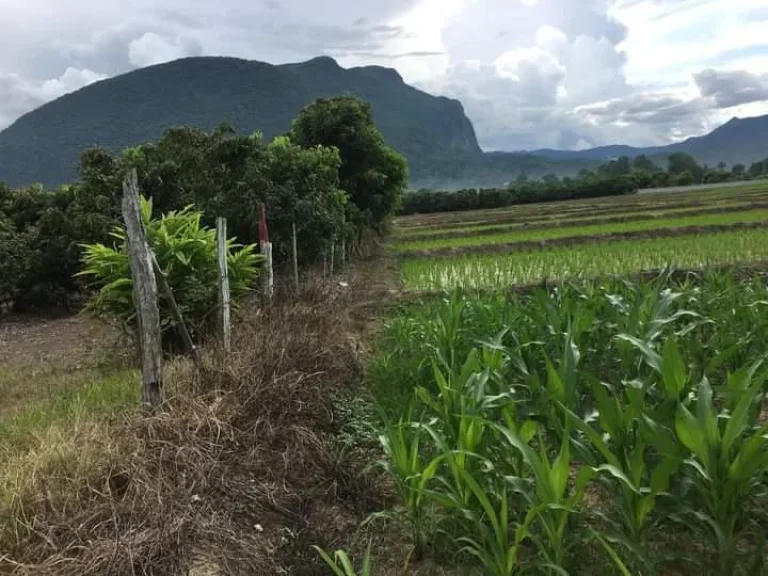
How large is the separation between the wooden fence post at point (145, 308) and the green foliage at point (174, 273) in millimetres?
2467

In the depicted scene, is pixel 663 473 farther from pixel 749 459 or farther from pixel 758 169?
pixel 758 169

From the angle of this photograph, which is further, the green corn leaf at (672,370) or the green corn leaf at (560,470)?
the green corn leaf at (672,370)

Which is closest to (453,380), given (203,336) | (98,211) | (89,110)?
(203,336)

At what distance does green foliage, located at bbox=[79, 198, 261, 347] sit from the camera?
243 inches

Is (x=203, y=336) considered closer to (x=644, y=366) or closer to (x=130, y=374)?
(x=130, y=374)

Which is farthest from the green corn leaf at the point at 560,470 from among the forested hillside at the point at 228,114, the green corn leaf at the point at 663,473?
the forested hillside at the point at 228,114

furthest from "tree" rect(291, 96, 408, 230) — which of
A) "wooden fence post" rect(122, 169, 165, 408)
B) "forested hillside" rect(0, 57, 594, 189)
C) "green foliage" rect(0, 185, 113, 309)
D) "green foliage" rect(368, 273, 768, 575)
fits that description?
"green foliage" rect(368, 273, 768, 575)

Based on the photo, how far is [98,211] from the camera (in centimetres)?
1141

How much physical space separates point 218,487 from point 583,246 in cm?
1401

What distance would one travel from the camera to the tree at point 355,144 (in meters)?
15.9

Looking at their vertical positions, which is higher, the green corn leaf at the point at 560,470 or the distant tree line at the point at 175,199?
the distant tree line at the point at 175,199

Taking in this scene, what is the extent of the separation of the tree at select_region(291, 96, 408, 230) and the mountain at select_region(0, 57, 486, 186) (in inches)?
1082

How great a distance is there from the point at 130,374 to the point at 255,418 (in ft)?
7.25

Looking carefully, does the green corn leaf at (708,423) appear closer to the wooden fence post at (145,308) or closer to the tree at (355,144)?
the wooden fence post at (145,308)
